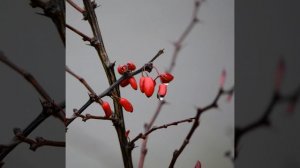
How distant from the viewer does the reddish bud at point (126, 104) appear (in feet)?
4.45

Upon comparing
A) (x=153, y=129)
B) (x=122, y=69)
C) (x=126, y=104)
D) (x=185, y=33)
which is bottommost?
(x=153, y=129)

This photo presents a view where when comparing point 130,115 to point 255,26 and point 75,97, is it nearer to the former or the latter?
point 75,97

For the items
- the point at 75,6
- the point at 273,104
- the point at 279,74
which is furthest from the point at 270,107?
the point at 75,6

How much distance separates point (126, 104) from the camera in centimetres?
137

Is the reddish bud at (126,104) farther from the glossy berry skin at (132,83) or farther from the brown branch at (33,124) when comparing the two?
the brown branch at (33,124)

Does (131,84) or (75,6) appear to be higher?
(75,6)

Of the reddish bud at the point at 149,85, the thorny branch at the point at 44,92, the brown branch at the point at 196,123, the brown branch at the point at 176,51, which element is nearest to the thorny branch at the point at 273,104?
the brown branch at the point at 196,123

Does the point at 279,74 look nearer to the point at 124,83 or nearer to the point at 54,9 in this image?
the point at 124,83

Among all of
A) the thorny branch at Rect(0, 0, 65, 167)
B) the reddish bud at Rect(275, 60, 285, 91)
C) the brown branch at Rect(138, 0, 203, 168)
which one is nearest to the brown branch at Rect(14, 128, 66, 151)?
the thorny branch at Rect(0, 0, 65, 167)

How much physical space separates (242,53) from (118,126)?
2.27 feet

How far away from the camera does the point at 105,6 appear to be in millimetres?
1419

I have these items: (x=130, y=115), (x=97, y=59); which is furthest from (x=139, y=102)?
(x=97, y=59)

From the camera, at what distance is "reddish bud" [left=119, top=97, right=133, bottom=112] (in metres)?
1.36

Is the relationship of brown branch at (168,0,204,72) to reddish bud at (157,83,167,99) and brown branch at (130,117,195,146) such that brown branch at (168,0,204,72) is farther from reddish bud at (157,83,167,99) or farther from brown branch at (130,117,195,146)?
brown branch at (130,117,195,146)
